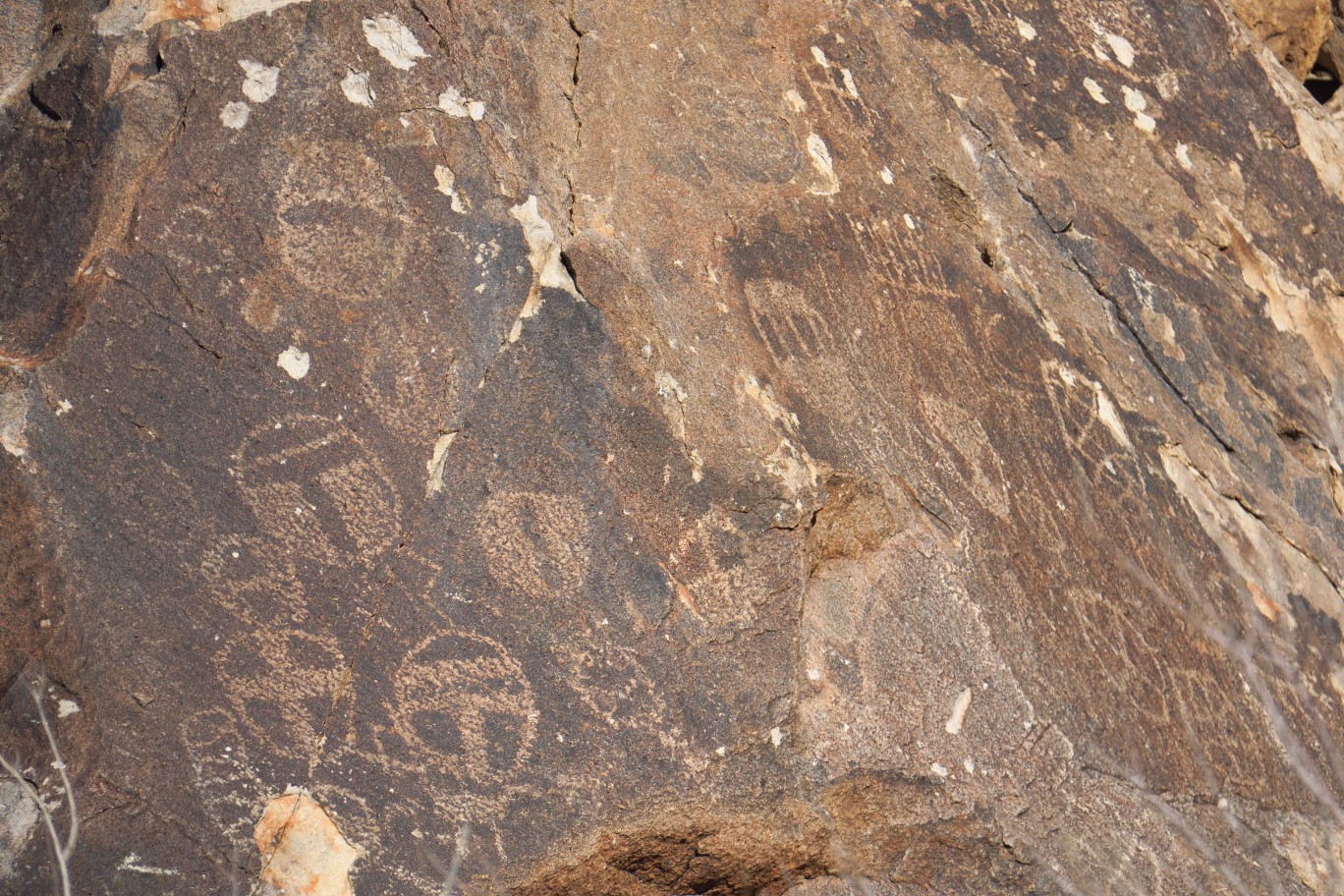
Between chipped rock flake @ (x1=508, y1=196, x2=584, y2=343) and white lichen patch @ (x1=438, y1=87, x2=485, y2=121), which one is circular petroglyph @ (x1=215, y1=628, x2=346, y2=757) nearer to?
chipped rock flake @ (x1=508, y1=196, x2=584, y2=343)

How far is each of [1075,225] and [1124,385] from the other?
1.51ft

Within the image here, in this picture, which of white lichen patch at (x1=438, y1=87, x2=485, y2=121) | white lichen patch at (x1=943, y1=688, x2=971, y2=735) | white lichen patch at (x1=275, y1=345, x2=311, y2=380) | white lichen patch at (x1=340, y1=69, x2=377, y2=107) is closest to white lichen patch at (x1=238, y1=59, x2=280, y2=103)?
white lichen patch at (x1=340, y1=69, x2=377, y2=107)

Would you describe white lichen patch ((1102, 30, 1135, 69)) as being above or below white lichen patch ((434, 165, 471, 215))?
above

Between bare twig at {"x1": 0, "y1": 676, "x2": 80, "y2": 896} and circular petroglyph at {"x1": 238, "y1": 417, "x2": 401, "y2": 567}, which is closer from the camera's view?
bare twig at {"x1": 0, "y1": 676, "x2": 80, "y2": 896}

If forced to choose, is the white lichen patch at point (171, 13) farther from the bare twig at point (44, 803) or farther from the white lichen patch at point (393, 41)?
the bare twig at point (44, 803)

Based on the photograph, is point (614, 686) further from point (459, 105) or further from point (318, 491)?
point (459, 105)

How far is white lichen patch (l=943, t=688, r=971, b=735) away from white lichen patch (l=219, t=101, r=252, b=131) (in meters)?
1.54

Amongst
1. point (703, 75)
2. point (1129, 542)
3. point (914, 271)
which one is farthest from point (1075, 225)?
point (703, 75)

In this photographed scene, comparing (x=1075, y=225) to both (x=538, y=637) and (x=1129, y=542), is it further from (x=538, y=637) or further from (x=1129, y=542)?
(x=538, y=637)

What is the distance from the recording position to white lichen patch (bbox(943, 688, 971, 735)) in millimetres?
1950

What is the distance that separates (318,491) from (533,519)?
34 cm

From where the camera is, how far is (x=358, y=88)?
6.26ft

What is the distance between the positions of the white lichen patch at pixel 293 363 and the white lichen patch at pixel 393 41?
0.54m

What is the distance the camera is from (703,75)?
235 cm
